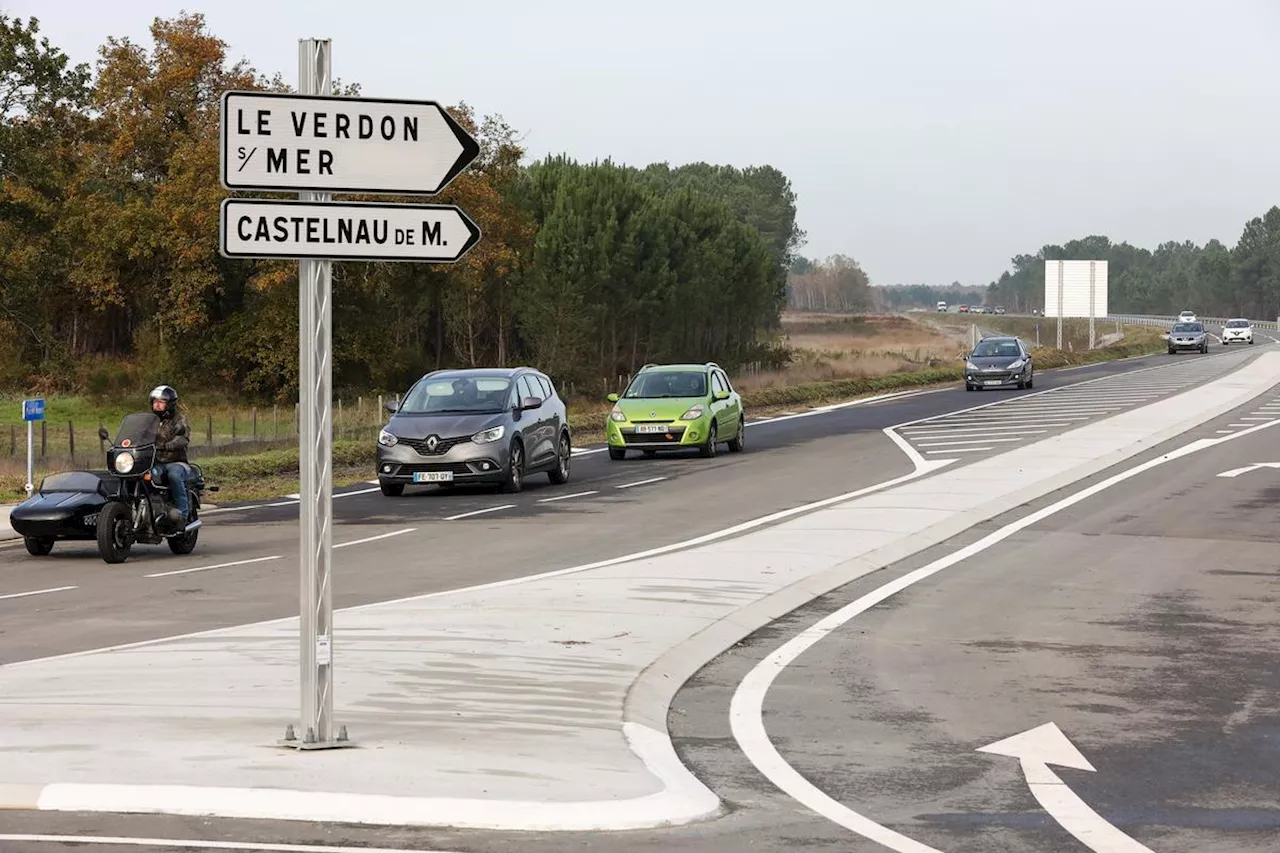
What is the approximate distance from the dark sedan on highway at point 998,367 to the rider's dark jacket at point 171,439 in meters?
37.6

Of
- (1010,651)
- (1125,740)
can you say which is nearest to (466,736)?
(1125,740)

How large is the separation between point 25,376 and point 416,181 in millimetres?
66288

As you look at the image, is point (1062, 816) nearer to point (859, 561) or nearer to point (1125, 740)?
point (1125, 740)

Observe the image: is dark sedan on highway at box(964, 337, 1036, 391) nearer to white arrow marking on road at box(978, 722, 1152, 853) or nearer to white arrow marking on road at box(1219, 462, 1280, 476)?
white arrow marking on road at box(1219, 462, 1280, 476)

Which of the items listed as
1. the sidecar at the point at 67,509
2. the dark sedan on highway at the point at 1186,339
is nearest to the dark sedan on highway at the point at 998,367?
the dark sedan on highway at the point at 1186,339

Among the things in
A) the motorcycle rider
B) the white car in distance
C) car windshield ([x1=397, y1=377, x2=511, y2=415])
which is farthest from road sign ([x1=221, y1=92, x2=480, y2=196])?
the white car in distance

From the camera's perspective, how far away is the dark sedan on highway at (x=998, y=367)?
5219 cm

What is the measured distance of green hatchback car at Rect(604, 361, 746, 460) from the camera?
3002cm

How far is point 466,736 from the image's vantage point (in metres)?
8.16

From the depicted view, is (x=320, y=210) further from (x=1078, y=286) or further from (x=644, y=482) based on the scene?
(x=1078, y=286)

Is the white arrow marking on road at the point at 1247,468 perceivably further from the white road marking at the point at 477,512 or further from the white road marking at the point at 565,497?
the white road marking at the point at 477,512

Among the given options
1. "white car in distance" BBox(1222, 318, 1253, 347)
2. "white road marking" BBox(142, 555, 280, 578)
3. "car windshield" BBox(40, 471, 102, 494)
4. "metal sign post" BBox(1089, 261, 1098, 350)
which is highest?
"metal sign post" BBox(1089, 261, 1098, 350)

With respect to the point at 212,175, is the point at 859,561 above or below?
below

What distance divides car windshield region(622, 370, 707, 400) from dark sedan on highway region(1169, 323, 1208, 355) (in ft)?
203
